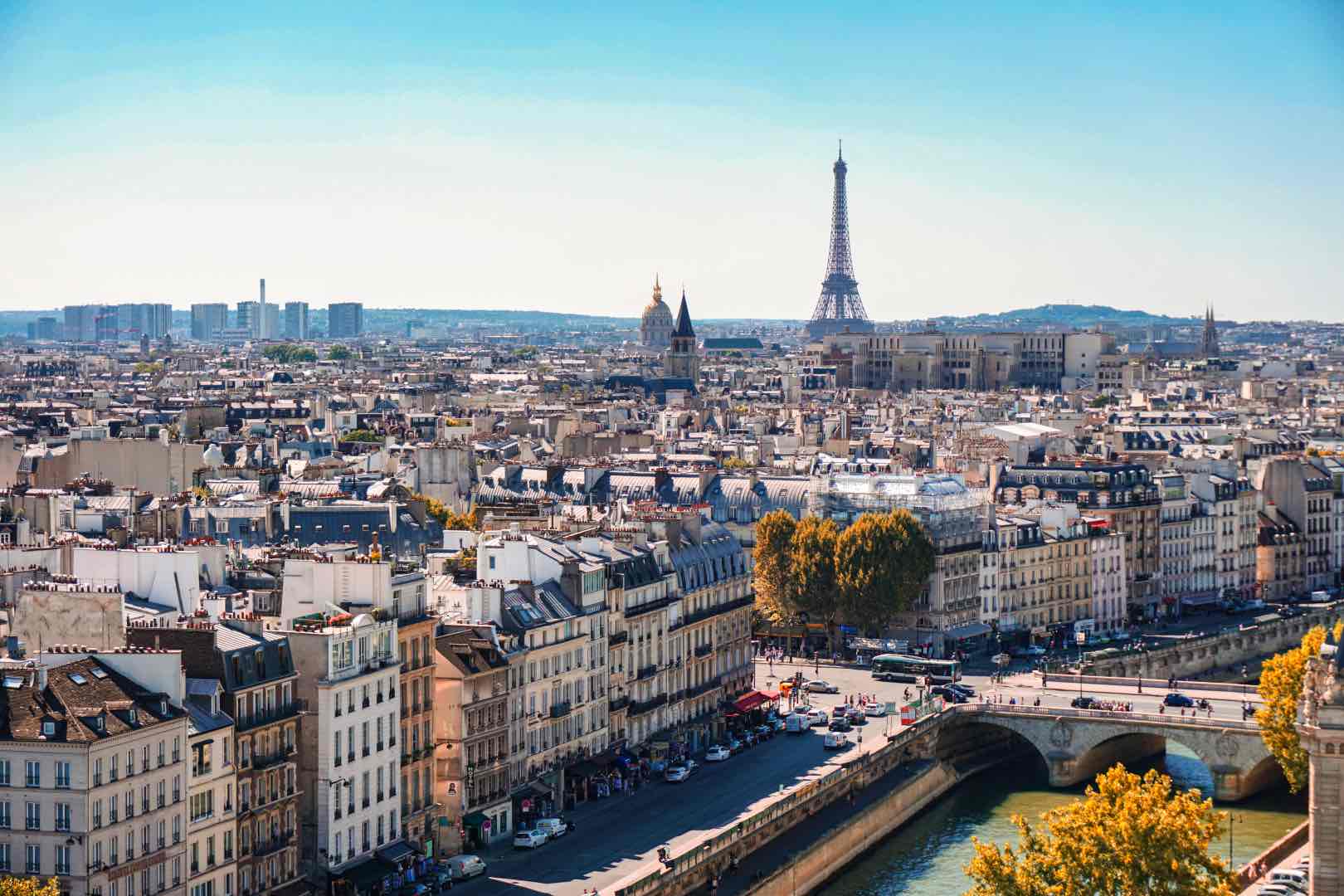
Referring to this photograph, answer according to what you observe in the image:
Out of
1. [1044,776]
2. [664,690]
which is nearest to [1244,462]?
[1044,776]

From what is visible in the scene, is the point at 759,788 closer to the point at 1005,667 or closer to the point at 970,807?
the point at 970,807

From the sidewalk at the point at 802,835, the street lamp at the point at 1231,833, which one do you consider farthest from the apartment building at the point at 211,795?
the street lamp at the point at 1231,833

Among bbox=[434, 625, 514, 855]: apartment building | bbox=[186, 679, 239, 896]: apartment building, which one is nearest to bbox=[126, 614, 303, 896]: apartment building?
bbox=[186, 679, 239, 896]: apartment building

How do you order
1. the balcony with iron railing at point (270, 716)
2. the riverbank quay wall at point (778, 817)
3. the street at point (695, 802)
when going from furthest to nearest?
the street at point (695, 802) < the riverbank quay wall at point (778, 817) < the balcony with iron railing at point (270, 716)

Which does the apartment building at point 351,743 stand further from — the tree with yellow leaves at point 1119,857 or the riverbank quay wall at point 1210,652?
the riverbank quay wall at point 1210,652

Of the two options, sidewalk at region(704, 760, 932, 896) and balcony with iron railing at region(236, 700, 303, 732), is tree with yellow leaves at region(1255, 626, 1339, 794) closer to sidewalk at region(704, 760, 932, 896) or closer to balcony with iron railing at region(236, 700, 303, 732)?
sidewalk at region(704, 760, 932, 896)
